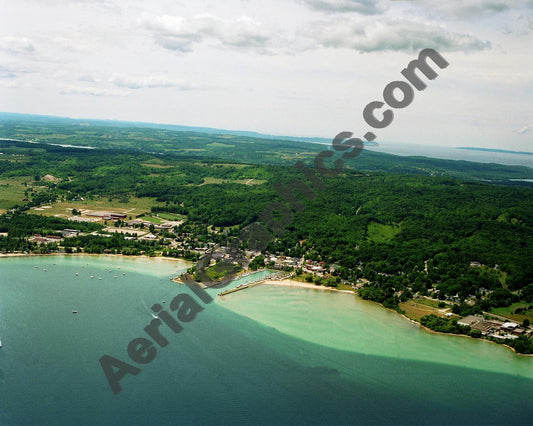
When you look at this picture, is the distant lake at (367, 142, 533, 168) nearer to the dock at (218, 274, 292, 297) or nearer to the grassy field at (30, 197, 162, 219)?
the grassy field at (30, 197, 162, 219)

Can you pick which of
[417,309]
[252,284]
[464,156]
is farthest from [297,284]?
[464,156]

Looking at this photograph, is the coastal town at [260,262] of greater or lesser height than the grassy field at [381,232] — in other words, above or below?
below

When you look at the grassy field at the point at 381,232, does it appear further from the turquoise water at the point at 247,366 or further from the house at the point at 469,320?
the house at the point at 469,320

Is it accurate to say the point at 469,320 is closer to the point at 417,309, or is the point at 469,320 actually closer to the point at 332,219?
the point at 417,309

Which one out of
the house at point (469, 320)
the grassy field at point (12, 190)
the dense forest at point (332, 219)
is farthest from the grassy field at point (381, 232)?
the grassy field at point (12, 190)

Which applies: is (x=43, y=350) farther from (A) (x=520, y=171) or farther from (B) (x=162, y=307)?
(A) (x=520, y=171)
